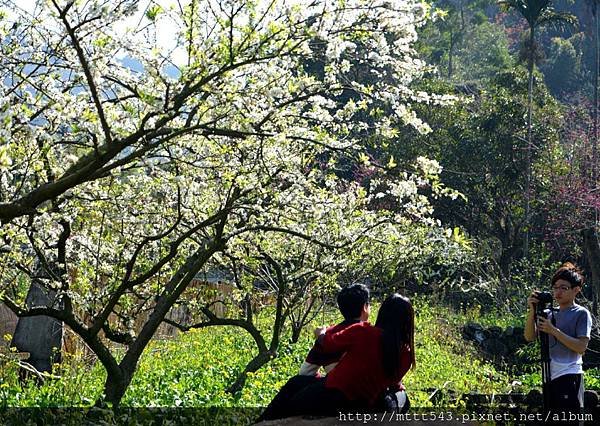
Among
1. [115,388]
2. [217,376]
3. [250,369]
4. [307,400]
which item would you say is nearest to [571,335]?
[307,400]

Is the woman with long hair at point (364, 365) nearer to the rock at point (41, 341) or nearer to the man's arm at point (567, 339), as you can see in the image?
the man's arm at point (567, 339)

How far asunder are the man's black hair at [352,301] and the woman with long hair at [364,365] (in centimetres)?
31

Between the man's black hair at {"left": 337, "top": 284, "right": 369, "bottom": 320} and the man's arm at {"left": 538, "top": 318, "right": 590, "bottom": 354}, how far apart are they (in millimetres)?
1175

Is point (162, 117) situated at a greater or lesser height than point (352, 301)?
greater

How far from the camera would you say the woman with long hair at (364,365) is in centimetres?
518

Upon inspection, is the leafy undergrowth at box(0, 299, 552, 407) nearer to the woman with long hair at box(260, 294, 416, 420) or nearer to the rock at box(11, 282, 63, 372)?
the rock at box(11, 282, 63, 372)

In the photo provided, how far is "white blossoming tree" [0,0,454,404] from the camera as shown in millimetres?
4691

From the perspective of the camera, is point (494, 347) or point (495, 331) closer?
point (494, 347)

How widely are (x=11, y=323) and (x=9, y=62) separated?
7999mm

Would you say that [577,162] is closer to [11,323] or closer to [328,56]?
[11,323]

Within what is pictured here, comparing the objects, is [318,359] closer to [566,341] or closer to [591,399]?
[566,341]

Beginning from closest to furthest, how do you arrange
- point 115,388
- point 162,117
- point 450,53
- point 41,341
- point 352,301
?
point 162,117, point 352,301, point 115,388, point 41,341, point 450,53

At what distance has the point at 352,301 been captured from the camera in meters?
5.62

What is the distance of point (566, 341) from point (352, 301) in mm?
1374
